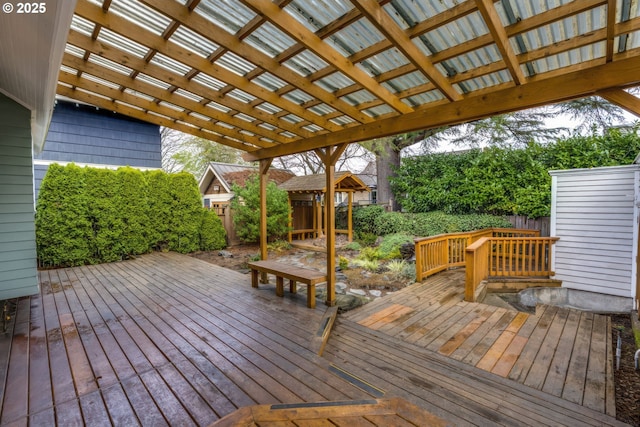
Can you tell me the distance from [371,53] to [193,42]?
5.89 feet

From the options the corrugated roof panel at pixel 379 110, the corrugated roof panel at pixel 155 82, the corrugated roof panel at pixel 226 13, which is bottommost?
the corrugated roof panel at pixel 379 110

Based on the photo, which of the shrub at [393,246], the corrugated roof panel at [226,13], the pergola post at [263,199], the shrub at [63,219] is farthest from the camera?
the shrub at [393,246]

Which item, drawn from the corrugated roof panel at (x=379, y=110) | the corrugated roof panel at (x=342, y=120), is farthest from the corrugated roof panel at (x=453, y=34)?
the corrugated roof panel at (x=342, y=120)

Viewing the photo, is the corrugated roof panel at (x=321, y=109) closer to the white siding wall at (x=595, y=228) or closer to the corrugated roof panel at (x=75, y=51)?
the corrugated roof panel at (x=75, y=51)

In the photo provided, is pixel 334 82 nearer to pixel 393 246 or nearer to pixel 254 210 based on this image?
pixel 393 246

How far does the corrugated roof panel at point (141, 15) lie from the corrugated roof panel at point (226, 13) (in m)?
0.46

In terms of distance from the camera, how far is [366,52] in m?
2.67

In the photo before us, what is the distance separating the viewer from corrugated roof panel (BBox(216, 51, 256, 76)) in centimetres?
310

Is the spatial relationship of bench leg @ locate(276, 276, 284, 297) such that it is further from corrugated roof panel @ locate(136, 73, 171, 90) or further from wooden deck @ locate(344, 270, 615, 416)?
→ corrugated roof panel @ locate(136, 73, 171, 90)

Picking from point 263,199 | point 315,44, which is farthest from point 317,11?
point 263,199

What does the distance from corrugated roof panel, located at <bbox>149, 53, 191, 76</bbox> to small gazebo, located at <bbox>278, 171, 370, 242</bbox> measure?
24.0ft

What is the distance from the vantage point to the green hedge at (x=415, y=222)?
8.48 meters

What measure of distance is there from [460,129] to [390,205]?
3903 millimetres

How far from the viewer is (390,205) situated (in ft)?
37.8
